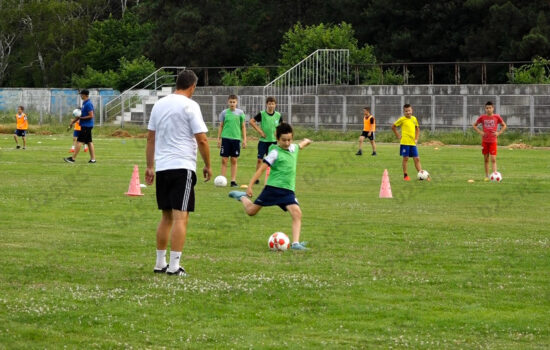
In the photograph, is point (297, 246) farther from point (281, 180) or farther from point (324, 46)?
point (324, 46)

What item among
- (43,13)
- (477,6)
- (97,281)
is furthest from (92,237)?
(43,13)

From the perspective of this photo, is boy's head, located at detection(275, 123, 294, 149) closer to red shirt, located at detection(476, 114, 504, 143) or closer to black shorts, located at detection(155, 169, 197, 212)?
black shorts, located at detection(155, 169, 197, 212)

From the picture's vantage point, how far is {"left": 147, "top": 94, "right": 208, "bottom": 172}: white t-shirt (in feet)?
34.4

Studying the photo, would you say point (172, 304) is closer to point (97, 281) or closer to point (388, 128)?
point (97, 281)

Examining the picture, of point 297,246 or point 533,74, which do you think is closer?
point 297,246

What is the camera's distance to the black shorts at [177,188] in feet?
34.1

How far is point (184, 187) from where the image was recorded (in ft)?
34.1

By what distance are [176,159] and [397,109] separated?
4058 cm

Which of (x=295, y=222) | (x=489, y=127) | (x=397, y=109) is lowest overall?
(x=295, y=222)

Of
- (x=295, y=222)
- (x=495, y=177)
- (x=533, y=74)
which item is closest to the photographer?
(x=295, y=222)

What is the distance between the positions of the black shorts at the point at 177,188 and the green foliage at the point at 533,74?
41825 millimetres

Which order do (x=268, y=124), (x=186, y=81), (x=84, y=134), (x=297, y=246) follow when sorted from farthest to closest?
(x=84, y=134), (x=268, y=124), (x=297, y=246), (x=186, y=81)

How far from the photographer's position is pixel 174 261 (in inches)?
413

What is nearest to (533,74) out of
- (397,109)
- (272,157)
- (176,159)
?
(397,109)
